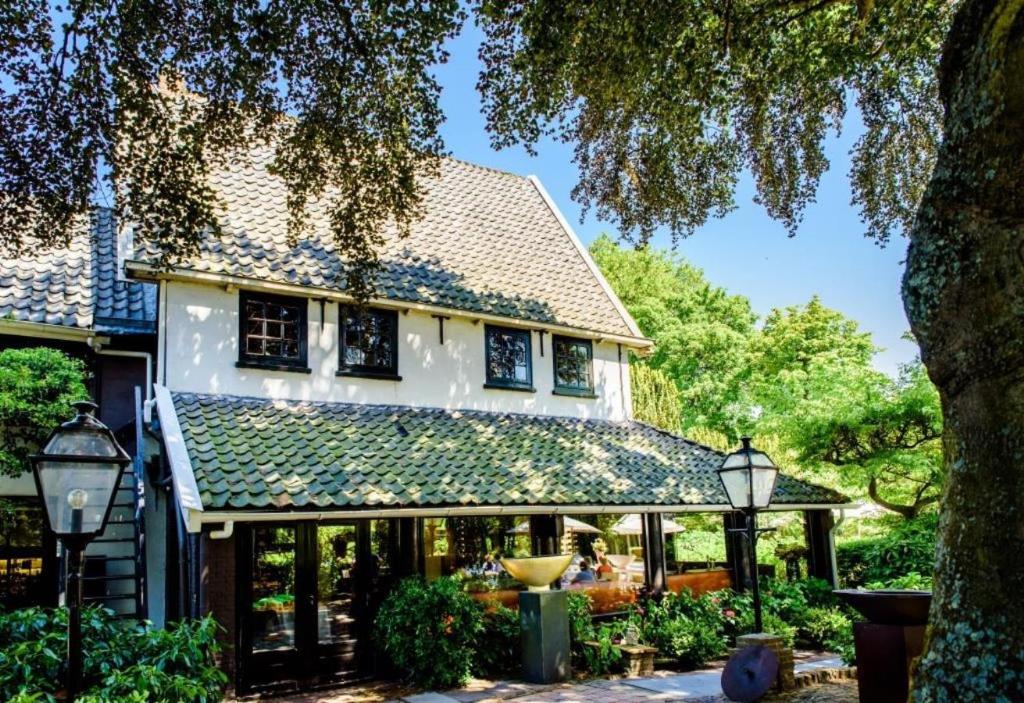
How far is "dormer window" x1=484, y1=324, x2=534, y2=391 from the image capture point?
1448 cm

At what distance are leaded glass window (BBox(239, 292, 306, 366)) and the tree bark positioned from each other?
31.8 feet

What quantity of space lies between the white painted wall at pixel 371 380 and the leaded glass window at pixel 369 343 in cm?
13

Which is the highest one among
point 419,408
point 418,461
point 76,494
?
point 419,408

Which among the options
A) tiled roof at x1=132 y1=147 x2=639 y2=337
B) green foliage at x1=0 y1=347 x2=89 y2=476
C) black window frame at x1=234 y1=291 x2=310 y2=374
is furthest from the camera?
tiled roof at x1=132 y1=147 x2=639 y2=337

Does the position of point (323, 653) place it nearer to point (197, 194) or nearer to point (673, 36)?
point (197, 194)

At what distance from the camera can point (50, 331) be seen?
1144 cm

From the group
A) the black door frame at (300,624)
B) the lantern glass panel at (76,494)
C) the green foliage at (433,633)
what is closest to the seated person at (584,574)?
the green foliage at (433,633)

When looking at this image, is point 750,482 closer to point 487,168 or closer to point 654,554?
point 654,554

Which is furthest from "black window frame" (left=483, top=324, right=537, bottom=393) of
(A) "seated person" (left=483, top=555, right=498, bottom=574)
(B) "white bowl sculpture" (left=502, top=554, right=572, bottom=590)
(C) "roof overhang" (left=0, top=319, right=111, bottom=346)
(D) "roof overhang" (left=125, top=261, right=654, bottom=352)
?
(C) "roof overhang" (left=0, top=319, right=111, bottom=346)

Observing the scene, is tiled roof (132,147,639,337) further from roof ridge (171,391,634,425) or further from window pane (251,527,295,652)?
window pane (251,527,295,652)

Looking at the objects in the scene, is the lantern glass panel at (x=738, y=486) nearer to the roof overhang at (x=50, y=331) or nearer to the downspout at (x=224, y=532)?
the downspout at (x=224, y=532)

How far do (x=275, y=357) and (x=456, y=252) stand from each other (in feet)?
15.4

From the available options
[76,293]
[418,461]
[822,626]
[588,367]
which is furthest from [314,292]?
[822,626]

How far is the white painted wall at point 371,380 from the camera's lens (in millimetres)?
11523
